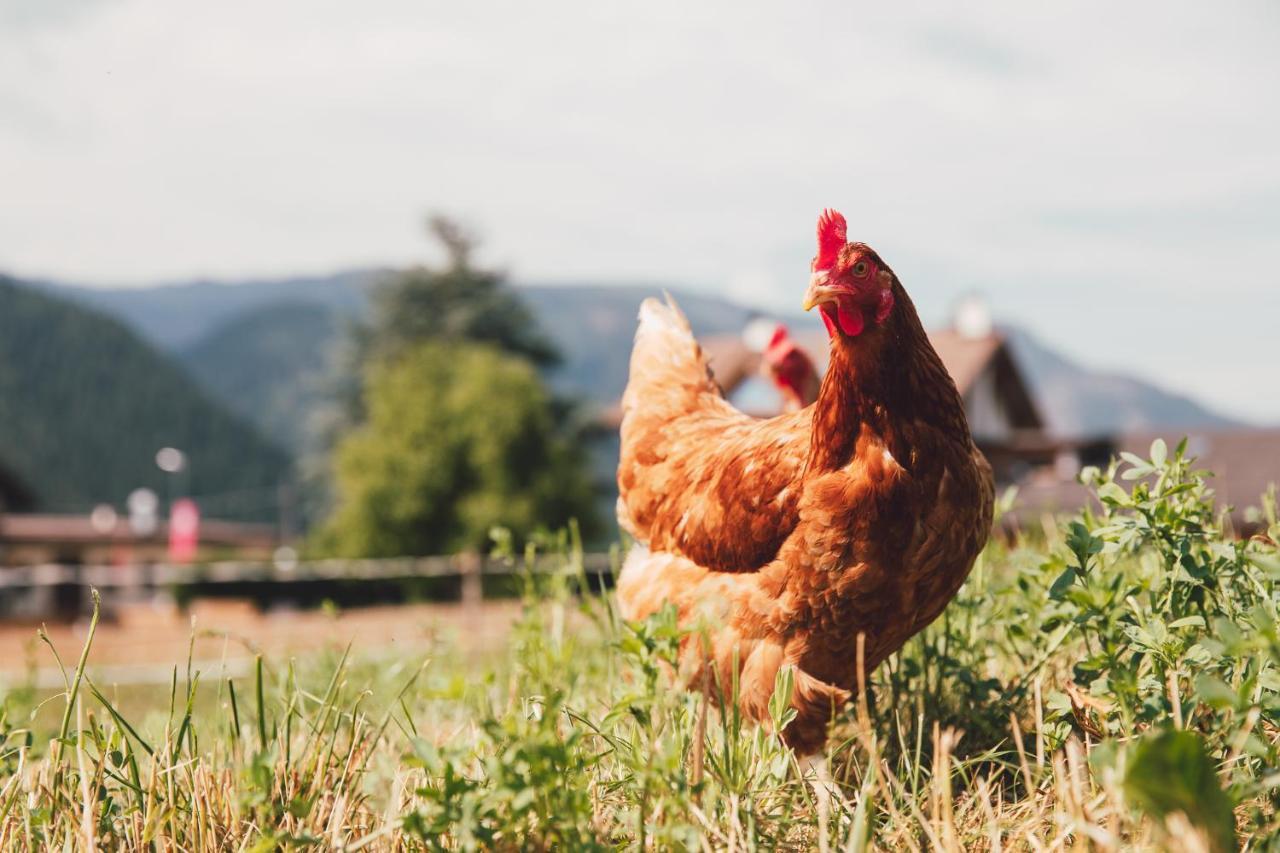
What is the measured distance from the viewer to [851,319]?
224cm

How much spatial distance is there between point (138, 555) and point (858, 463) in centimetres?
4376

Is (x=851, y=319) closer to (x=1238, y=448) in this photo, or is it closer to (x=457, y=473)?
(x=457, y=473)

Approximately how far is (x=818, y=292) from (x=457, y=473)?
23.7 m

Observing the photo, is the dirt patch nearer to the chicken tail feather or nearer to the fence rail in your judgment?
the fence rail

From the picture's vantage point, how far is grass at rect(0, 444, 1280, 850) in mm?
1391

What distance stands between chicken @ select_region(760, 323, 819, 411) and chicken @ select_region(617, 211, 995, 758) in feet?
7.44

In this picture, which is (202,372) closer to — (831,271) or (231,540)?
(231,540)

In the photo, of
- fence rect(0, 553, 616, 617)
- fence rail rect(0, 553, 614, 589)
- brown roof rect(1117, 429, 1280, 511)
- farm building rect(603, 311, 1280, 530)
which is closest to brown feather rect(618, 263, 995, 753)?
fence rect(0, 553, 616, 617)

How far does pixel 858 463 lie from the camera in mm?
2258

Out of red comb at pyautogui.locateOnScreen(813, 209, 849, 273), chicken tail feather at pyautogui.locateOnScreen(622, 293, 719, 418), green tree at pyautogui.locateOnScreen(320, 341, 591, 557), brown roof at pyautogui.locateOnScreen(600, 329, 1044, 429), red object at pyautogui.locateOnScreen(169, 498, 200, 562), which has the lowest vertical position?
red object at pyautogui.locateOnScreen(169, 498, 200, 562)

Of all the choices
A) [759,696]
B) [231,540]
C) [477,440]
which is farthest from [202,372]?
[759,696]

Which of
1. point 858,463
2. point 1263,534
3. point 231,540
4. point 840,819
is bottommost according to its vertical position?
point 231,540

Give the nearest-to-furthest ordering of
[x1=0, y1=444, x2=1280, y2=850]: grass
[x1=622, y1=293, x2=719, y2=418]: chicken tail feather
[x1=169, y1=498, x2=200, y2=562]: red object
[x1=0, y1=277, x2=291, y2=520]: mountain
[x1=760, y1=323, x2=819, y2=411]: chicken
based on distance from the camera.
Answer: [x1=0, y1=444, x2=1280, y2=850]: grass → [x1=622, y1=293, x2=719, y2=418]: chicken tail feather → [x1=760, y1=323, x2=819, y2=411]: chicken → [x1=169, y1=498, x2=200, y2=562]: red object → [x1=0, y1=277, x2=291, y2=520]: mountain

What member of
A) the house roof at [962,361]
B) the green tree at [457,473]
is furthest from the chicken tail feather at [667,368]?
the green tree at [457,473]
